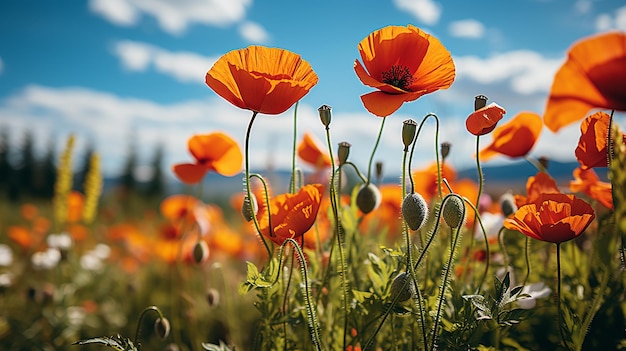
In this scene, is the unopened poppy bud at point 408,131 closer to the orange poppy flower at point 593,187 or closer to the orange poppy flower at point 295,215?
the orange poppy flower at point 295,215

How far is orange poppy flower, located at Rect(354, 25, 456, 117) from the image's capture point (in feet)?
2.84

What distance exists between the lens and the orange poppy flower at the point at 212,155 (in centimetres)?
136

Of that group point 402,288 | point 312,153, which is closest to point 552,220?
point 402,288

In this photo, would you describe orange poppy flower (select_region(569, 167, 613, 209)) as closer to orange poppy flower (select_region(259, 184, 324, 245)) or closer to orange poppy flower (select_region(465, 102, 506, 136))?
orange poppy flower (select_region(465, 102, 506, 136))

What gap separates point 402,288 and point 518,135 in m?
0.58

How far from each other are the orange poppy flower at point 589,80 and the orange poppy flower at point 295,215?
16.0 inches

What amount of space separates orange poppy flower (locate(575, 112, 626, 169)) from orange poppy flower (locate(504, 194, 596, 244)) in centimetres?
9

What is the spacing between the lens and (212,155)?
139cm

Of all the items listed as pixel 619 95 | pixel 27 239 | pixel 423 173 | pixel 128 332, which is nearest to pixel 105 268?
pixel 27 239

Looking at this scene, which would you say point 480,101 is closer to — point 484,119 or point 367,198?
point 484,119

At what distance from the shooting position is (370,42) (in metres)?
0.92

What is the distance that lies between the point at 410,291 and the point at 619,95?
16.4 inches

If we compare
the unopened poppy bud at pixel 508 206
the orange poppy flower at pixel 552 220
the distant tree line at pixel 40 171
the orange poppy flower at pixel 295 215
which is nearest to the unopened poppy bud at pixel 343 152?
the orange poppy flower at pixel 295 215

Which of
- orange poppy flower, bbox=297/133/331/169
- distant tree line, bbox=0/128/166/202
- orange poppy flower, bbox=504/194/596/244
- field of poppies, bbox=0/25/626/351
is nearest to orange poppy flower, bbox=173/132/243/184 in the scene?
field of poppies, bbox=0/25/626/351
